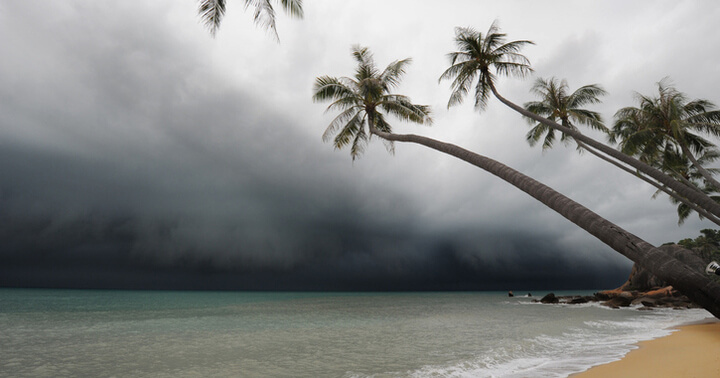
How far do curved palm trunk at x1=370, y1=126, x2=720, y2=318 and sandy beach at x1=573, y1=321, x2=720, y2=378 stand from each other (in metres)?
3.91

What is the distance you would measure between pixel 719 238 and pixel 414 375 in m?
55.2

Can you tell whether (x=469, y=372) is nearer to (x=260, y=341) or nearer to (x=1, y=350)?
(x=260, y=341)

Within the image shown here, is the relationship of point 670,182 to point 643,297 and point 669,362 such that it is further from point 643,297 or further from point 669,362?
point 643,297

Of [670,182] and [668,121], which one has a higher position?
[668,121]

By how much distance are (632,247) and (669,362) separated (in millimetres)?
5993

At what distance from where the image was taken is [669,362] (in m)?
7.48

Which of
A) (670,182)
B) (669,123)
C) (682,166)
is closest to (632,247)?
(670,182)

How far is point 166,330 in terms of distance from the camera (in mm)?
15617

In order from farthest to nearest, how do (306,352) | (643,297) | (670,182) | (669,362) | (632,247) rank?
(643,297) → (306,352) → (670,182) → (669,362) → (632,247)

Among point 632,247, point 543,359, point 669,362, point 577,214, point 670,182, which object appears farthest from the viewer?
point 543,359

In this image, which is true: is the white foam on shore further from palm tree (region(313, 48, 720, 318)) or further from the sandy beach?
palm tree (region(313, 48, 720, 318))

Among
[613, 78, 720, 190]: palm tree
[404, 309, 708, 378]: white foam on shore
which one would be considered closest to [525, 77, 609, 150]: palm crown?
[613, 78, 720, 190]: palm tree

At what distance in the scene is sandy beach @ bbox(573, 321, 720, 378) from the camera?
257 inches

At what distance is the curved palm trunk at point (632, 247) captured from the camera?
3148 millimetres
